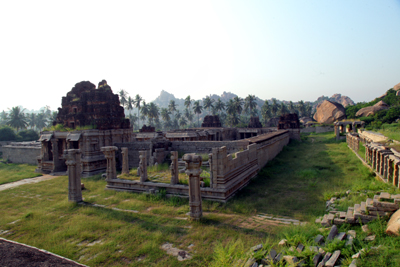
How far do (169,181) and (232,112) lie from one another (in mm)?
60849

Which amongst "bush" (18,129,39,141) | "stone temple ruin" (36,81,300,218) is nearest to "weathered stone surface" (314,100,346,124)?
"stone temple ruin" (36,81,300,218)

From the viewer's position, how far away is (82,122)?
67.1 ft

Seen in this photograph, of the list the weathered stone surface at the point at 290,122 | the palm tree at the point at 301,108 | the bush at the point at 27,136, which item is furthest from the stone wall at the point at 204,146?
the palm tree at the point at 301,108

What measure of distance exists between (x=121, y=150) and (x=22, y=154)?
15996 mm

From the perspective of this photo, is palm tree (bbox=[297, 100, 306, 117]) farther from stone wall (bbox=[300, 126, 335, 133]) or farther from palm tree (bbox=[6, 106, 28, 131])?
palm tree (bbox=[6, 106, 28, 131])

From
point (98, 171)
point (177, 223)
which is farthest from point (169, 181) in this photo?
point (98, 171)

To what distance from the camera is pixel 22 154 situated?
2683cm

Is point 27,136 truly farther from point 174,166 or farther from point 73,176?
point 174,166

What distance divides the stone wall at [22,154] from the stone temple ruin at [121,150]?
225 inches

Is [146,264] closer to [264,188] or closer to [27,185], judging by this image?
[264,188]

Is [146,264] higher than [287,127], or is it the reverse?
[287,127]

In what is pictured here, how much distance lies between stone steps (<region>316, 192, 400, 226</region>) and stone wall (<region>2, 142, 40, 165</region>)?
1109 inches

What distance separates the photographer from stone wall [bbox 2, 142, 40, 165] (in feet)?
84.4

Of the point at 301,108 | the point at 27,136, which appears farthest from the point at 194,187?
the point at 301,108
